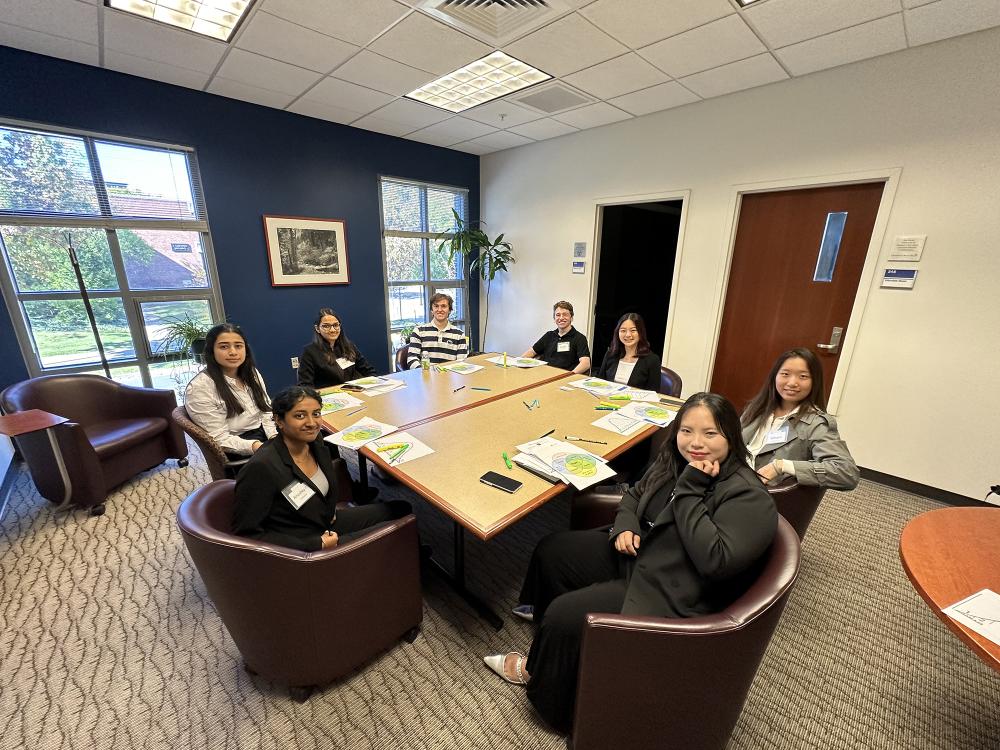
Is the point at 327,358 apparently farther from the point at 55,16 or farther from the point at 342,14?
the point at 55,16

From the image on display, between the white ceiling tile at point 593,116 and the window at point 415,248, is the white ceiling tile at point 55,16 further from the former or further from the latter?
the white ceiling tile at point 593,116

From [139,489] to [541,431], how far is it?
2.83 m

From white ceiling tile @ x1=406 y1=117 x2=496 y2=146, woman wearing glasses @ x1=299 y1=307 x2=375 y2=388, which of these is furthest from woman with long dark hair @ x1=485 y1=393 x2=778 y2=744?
white ceiling tile @ x1=406 y1=117 x2=496 y2=146

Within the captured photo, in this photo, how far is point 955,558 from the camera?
3.51 ft

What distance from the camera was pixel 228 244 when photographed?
11.9 feet

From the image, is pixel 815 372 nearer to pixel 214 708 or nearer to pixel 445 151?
pixel 214 708

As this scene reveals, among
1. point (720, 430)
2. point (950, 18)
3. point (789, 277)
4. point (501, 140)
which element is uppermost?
point (501, 140)

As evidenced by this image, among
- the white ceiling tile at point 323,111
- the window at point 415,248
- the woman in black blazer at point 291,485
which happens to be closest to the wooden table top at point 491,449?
the woman in black blazer at point 291,485

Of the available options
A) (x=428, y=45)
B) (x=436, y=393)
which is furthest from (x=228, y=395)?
(x=428, y=45)

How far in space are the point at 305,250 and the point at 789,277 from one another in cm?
445

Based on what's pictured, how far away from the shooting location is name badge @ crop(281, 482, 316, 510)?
4.49ft

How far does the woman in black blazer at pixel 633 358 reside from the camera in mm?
2750

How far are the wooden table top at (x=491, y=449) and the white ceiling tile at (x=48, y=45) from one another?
10.8 feet

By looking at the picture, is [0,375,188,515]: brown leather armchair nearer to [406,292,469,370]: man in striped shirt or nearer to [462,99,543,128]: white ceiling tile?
[406,292,469,370]: man in striped shirt
